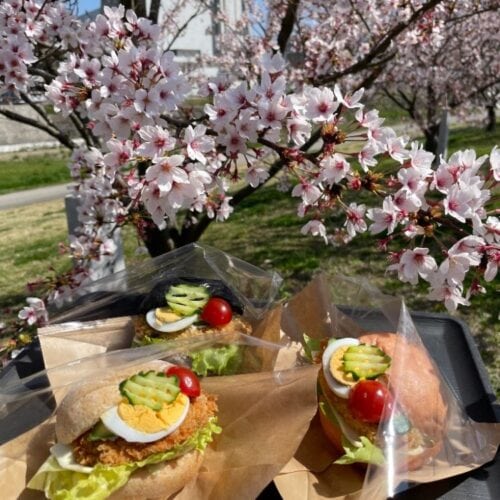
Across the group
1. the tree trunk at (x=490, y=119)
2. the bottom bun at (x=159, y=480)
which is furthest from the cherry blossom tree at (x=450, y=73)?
the bottom bun at (x=159, y=480)

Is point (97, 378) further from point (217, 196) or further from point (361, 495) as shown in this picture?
point (217, 196)

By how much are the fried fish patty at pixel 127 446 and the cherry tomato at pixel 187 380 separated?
57mm

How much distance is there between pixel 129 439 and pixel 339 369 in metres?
0.71

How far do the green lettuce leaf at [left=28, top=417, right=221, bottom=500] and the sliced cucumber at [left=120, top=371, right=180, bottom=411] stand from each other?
146 mm

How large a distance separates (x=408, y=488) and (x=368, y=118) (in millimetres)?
1124

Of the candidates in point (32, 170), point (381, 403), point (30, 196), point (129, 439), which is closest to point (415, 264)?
point (381, 403)

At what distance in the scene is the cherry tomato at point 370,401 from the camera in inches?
64.2

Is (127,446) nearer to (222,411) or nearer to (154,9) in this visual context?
(222,411)

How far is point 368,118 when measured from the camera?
1.74m

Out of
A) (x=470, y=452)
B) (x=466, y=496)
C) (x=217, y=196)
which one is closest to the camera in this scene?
(x=466, y=496)

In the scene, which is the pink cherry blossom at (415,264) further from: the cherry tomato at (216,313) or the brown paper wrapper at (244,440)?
the cherry tomato at (216,313)

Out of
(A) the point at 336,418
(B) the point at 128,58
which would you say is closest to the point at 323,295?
(A) the point at 336,418

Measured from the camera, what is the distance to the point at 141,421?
1.64 m

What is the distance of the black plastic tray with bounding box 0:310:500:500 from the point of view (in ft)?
5.25
